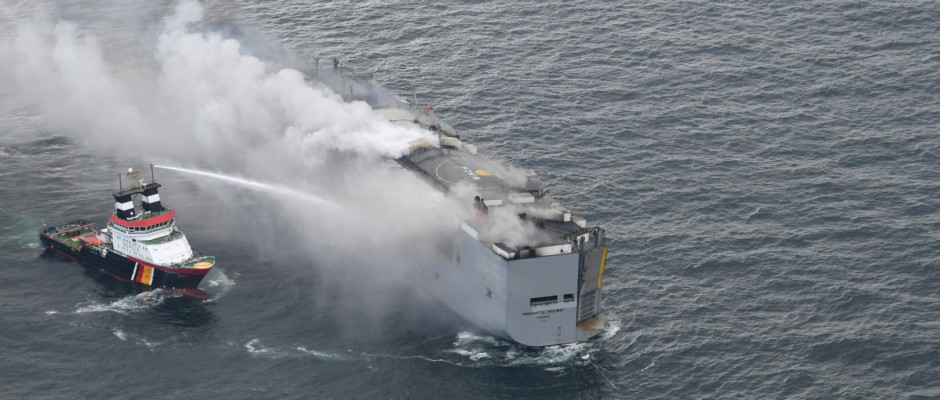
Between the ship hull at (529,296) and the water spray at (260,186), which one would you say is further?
the water spray at (260,186)

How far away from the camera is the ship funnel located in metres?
136

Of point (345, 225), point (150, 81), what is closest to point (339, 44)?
point (150, 81)

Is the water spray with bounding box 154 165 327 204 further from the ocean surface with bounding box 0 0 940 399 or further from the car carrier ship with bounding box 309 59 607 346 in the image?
the car carrier ship with bounding box 309 59 607 346

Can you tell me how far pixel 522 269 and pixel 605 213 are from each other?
94.3 ft

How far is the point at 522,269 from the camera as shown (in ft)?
383

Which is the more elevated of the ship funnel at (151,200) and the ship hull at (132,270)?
the ship funnel at (151,200)

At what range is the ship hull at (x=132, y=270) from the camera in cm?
13012

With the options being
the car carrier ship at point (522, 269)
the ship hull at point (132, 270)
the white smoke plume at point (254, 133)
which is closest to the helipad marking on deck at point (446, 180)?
the car carrier ship at point (522, 269)

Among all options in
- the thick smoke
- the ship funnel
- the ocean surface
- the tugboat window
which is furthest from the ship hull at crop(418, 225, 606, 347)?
the ship funnel

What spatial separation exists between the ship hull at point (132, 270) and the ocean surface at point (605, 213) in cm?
128

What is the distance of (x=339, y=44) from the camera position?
186500mm

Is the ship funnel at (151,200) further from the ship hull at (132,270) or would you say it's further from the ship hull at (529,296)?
the ship hull at (529,296)

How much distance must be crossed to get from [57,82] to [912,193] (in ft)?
378

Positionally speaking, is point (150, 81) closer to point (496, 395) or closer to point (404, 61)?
point (404, 61)
